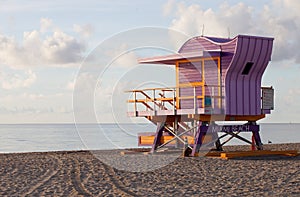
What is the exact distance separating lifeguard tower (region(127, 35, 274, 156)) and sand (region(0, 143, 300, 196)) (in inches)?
82.9

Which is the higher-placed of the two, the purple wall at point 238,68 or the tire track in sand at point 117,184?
the purple wall at point 238,68

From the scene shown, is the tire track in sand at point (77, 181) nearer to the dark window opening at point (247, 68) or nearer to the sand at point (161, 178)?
the sand at point (161, 178)

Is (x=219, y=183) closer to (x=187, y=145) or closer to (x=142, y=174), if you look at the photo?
(x=142, y=174)

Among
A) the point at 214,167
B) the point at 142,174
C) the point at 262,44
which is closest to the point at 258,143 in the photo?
the point at 262,44

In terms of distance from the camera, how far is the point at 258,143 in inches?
1134

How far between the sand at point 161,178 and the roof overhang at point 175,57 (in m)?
4.13

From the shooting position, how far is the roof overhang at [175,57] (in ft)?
85.0

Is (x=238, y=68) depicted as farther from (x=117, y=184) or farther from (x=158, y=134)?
(x=117, y=184)

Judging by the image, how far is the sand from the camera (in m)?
16.9

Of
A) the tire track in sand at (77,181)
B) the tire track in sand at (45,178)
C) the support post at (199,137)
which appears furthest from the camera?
the support post at (199,137)

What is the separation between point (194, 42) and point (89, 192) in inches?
471

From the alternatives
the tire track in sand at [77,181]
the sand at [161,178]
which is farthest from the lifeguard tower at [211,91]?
the tire track in sand at [77,181]

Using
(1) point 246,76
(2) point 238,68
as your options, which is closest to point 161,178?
(2) point 238,68

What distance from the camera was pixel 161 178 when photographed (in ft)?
64.3
